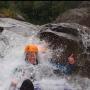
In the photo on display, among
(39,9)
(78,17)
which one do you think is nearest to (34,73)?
(78,17)

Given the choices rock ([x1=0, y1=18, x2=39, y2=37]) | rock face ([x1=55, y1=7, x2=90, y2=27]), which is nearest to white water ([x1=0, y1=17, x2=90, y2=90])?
rock ([x1=0, y1=18, x2=39, y2=37])

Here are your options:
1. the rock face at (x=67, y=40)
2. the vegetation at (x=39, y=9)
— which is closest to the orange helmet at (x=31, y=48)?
the rock face at (x=67, y=40)

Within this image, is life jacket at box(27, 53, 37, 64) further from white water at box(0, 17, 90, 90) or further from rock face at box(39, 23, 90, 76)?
rock face at box(39, 23, 90, 76)

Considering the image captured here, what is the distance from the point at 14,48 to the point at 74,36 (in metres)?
1.44

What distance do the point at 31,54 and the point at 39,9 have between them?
248 inches

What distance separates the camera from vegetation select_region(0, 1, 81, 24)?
1400 cm

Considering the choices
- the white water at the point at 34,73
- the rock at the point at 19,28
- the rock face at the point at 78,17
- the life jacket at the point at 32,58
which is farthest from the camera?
the rock face at the point at 78,17

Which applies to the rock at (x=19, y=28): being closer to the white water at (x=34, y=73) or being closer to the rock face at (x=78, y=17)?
the white water at (x=34, y=73)

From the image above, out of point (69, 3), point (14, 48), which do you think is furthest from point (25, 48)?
point (69, 3)

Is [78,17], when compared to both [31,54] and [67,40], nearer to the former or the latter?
[67,40]

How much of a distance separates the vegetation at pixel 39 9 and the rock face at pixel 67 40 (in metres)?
4.50

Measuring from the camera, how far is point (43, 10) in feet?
47.3

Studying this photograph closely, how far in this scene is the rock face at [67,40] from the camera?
8.69 metres

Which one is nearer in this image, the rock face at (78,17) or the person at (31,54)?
the person at (31,54)
